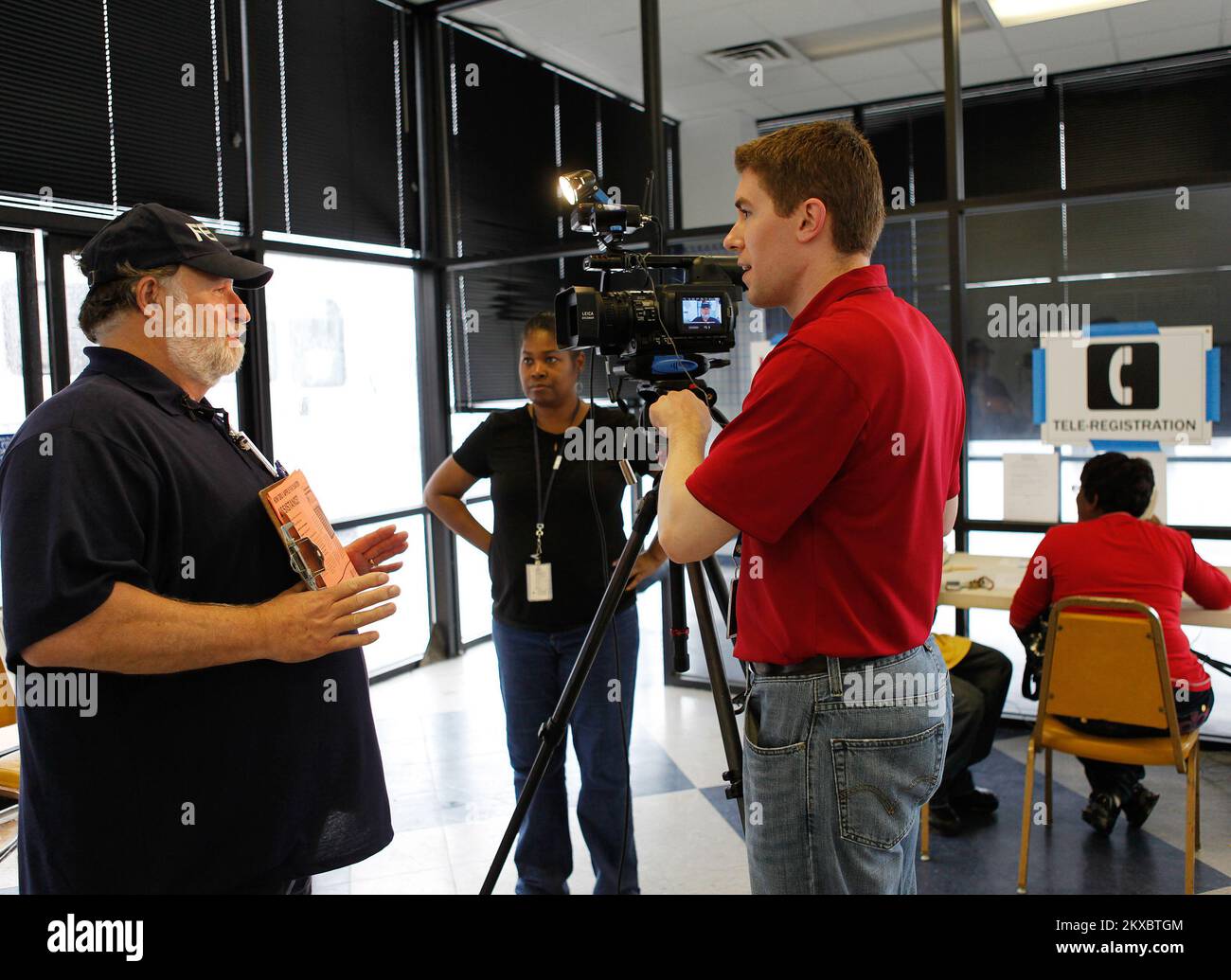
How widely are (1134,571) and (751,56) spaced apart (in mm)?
3905

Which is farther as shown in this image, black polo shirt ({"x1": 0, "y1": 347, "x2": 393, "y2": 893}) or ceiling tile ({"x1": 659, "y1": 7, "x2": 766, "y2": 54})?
ceiling tile ({"x1": 659, "y1": 7, "x2": 766, "y2": 54})

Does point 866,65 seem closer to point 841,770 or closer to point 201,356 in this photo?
point 201,356

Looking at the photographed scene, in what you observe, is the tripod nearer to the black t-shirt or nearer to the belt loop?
A: the belt loop

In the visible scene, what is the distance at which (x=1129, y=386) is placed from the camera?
3555mm

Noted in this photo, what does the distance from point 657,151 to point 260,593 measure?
3.07 m

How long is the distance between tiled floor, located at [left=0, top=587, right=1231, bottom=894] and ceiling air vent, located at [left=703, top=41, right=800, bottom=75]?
3.53m

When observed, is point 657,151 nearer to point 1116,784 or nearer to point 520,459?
point 520,459

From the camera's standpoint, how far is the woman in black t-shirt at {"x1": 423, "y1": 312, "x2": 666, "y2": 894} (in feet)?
7.61

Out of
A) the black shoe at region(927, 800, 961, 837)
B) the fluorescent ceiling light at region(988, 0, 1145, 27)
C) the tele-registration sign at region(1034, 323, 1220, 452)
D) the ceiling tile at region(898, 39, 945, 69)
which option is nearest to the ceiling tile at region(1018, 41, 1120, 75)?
the ceiling tile at region(898, 39, 945, 69)

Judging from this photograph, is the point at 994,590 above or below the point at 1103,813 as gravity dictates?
above

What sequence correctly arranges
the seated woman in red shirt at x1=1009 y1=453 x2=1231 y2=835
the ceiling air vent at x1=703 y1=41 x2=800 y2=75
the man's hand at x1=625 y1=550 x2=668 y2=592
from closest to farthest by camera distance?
the man's hand at x1=625 y1=550 x2=668 y2=592
the seated woman in red shirt at x1=1009 y1=453 x2=1231 y2=835
the ceiling air vent at x1=703 y1=41 x2=800 y2=75

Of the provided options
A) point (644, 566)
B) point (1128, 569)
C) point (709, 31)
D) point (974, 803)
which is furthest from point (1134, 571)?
point (709, 31)
